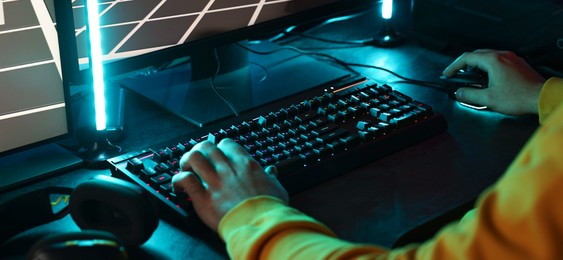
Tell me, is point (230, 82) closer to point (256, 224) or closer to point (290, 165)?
point (290, 165)

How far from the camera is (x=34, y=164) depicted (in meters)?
1.19

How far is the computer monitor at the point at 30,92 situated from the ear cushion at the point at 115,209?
8.3 inches

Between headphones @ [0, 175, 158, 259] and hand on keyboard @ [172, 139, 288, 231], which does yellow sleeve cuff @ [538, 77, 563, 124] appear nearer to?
hand on keyboard @ [172, 139, 288, 231]

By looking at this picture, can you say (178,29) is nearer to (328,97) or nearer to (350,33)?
(328,97)

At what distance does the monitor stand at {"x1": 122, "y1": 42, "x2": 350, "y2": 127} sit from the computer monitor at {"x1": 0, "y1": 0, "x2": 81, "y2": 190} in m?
0.23

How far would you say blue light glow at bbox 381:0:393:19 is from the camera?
1628 mm

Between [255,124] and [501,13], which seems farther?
[501,13]

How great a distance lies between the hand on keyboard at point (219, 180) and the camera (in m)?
0.97

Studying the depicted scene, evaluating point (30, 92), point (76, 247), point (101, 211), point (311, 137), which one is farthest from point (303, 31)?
point (76, 247)

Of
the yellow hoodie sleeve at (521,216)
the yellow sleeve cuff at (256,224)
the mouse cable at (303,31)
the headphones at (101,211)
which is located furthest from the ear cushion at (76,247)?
the mouse cable at (303,31)

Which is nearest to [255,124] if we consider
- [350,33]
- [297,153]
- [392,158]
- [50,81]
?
[297,153]

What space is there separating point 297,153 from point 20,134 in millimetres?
425

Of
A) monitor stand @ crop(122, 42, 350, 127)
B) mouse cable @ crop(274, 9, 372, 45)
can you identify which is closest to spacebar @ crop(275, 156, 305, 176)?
monitor stand @ crop(122, 42, 350, 127)

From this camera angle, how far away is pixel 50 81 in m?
1.16
